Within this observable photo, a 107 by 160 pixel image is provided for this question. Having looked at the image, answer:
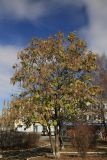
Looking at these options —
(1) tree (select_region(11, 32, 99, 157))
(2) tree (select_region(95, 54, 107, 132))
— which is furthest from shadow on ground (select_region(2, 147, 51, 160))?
(2) tree (select_region(95, 54, 107, 132))

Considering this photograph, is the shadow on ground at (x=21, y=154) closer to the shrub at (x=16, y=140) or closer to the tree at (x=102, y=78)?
the shrub at (x=16, y=140)

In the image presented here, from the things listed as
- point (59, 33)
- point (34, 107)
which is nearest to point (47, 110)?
point (34, 107)

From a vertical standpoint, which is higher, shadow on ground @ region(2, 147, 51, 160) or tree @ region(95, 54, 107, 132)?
tree @ region(95, 54, 107, 132)

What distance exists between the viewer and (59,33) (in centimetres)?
3019

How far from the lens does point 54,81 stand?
2819cm

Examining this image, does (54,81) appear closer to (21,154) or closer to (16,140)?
(21,154)

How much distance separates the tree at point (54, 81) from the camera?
1088 inches

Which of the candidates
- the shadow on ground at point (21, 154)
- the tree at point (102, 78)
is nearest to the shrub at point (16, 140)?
the shadow on ground at point (21, 154)

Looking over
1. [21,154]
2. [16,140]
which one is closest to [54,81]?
[21,154]

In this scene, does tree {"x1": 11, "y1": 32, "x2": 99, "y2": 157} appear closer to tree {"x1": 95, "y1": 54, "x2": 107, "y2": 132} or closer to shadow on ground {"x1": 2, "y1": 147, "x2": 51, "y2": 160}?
shadow on ground {"x1": 2, "y1": 147, "x2": 51, "y2": 160}

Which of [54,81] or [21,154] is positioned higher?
[54,81]

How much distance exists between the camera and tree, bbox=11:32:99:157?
90.7ft

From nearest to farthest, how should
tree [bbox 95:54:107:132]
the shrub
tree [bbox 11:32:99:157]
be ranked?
tree [bbox 11:32:99:157] → the shrub → tree [bbox 95:54:107:132]

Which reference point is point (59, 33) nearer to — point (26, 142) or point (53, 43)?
point (53, 43)
